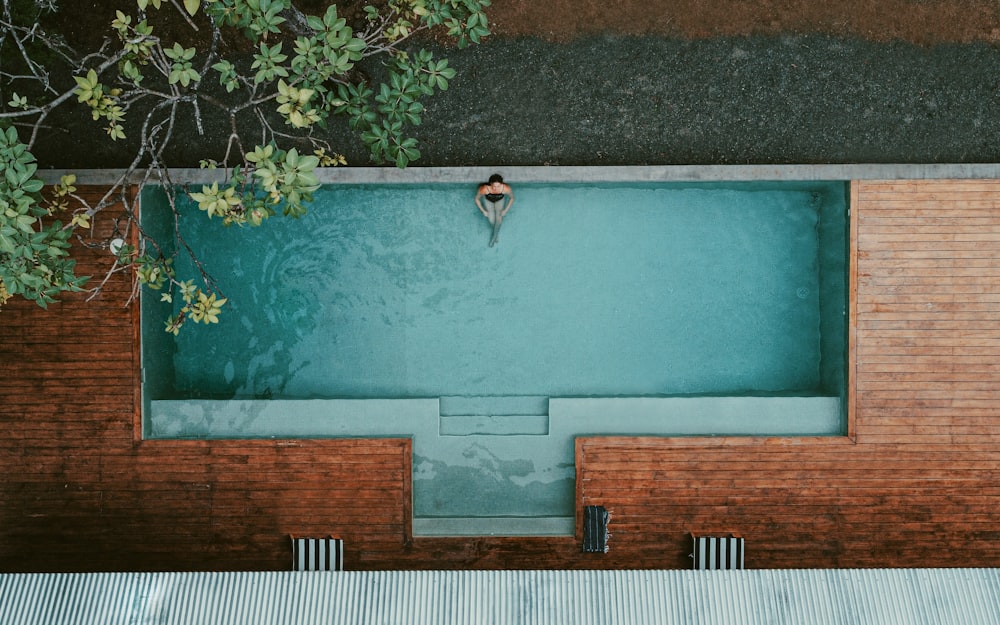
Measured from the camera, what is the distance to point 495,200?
6238 mm

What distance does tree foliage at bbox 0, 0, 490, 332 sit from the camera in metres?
4.07

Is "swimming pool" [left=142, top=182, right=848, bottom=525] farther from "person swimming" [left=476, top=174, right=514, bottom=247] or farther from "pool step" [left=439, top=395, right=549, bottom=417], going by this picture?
"person swimming" [left=476, top=174, right=514, bottom=247]

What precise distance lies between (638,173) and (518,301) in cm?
180

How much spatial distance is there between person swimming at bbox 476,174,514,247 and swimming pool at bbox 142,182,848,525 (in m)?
0.15

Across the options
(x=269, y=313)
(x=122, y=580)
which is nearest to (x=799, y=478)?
(x=269, y=313)

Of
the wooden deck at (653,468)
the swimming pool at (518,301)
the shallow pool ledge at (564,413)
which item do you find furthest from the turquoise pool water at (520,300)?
the wooden deck at (653,468)

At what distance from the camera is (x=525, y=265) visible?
22.2 feet

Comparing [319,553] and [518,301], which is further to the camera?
→ [518,301]

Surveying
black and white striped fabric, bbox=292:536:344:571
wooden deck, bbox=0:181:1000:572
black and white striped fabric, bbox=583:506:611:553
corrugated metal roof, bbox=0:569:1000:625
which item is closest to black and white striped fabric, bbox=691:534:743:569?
wooden deck, bbox=0:181:1000:572

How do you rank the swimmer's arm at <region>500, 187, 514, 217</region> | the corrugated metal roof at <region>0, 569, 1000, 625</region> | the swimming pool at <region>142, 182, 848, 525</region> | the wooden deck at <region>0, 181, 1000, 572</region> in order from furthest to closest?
the swimming pool at <region>142, 182, 848, 525</region> → the swimmer's arm at <region>500, 187, 514, 217</region> → the wooden deck at <region>0, 181, 1000, 572</region> → the corrugated metal roof at <region>0, 569, 1000, 625</region>

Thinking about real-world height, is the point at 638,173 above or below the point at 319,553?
above

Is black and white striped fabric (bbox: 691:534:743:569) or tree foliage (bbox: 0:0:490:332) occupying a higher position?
tree foliage (bbox: 0:0:490:332)

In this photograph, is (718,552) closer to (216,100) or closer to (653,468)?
(653,468)

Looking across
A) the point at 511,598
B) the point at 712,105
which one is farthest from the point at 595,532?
the point at 712,105
